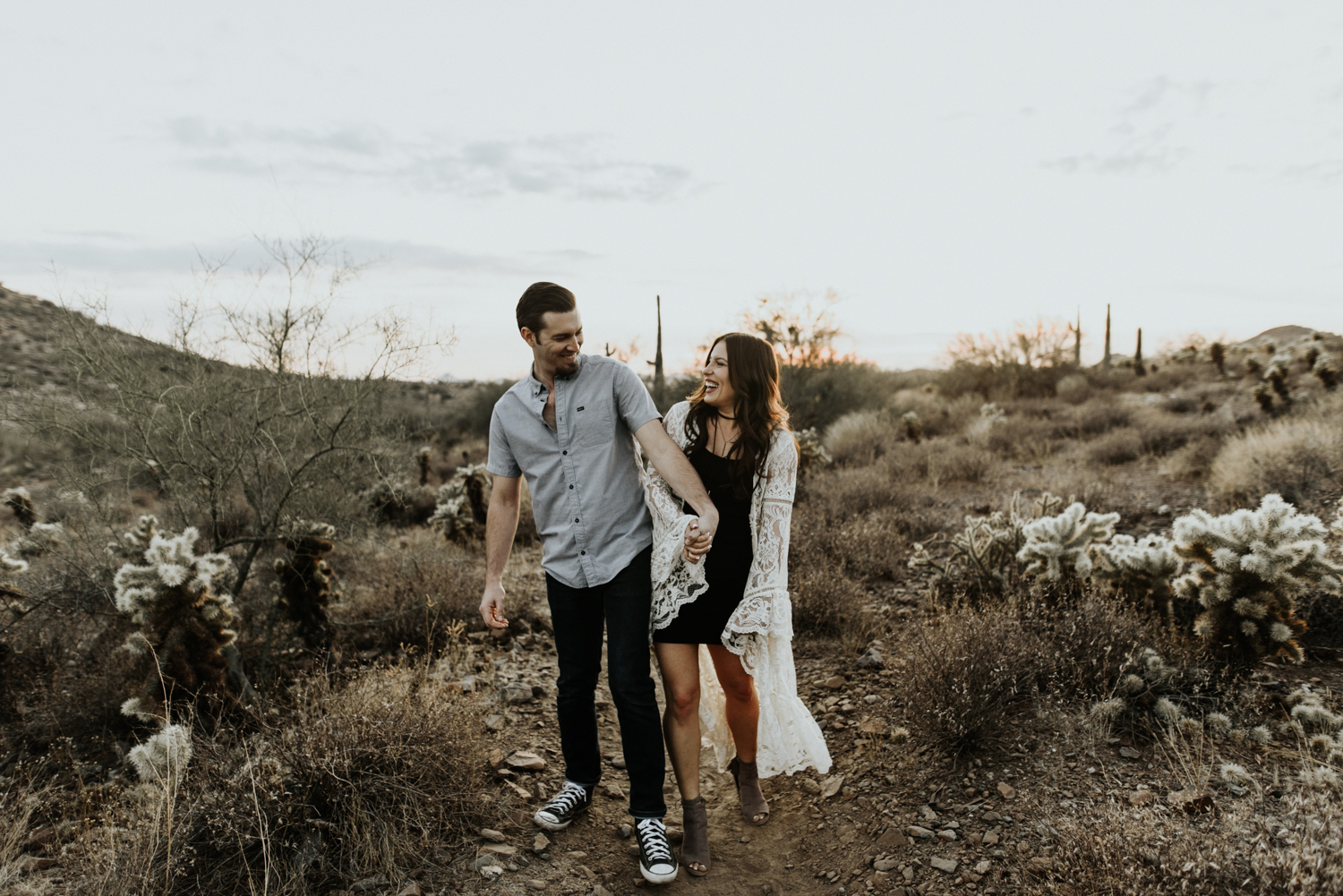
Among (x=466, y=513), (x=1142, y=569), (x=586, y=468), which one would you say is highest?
(x=586, y=468)

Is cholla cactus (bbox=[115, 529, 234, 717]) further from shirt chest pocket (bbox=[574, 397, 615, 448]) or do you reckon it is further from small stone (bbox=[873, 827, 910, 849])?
small stone (bbox=[873, 827, 910, 849])

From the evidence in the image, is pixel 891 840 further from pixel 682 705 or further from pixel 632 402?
pixel 632 402

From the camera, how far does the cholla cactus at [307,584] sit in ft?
18.3

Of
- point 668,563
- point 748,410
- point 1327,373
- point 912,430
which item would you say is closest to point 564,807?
point 668,563

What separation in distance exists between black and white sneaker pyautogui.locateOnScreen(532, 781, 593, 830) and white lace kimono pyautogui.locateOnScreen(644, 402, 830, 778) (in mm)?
796

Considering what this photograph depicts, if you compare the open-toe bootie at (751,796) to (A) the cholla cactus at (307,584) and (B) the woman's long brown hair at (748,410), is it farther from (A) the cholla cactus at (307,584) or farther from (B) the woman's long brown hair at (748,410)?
(A) the cholla cactus at (307,584)

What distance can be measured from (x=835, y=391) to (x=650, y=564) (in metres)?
15.8

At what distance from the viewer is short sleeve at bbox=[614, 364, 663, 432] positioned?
2805mm

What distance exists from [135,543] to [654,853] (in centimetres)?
494

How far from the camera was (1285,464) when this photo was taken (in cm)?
704

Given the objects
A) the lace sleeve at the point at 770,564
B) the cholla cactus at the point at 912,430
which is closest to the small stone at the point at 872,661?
the lace sleeve at the point at 770,564

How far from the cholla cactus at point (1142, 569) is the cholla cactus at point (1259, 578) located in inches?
14.2

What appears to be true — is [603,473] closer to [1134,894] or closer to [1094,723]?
[1134,894]

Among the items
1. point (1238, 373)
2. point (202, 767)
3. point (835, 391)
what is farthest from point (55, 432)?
point (1238, 373)
